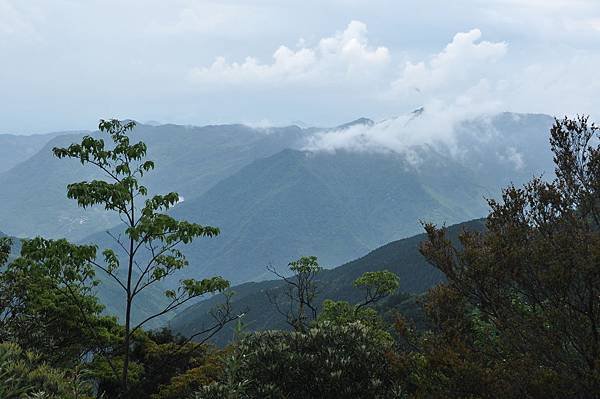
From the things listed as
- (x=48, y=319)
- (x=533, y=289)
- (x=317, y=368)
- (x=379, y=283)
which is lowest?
(x=317, y=368)

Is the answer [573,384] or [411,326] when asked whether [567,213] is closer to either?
[573,384]

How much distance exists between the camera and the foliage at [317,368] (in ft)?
37.3

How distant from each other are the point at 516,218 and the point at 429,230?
2067 mm

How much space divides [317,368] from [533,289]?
5010mm

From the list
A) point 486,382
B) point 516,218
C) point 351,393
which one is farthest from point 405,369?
point 516,218

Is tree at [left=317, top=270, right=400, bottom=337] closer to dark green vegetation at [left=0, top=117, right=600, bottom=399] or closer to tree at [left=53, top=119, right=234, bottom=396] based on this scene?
dark green vegetation at [left=0, top=117, right=600, bottom=399]

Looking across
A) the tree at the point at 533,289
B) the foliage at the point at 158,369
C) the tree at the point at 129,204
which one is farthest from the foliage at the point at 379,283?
the tree at the point at 129,204

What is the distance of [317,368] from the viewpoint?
11758 millimetres

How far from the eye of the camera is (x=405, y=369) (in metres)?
12.2

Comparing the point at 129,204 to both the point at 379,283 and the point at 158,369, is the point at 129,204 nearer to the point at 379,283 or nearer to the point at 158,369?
the point at 158,369

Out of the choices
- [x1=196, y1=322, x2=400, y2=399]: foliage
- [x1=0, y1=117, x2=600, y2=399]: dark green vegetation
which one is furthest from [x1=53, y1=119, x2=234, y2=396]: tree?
[x1=196, y1=322, x2=400, y2=399]: foliage

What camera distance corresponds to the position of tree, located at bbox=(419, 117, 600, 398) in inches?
379

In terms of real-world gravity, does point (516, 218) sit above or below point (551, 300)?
above

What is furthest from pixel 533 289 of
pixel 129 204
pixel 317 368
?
pixel 129 204
